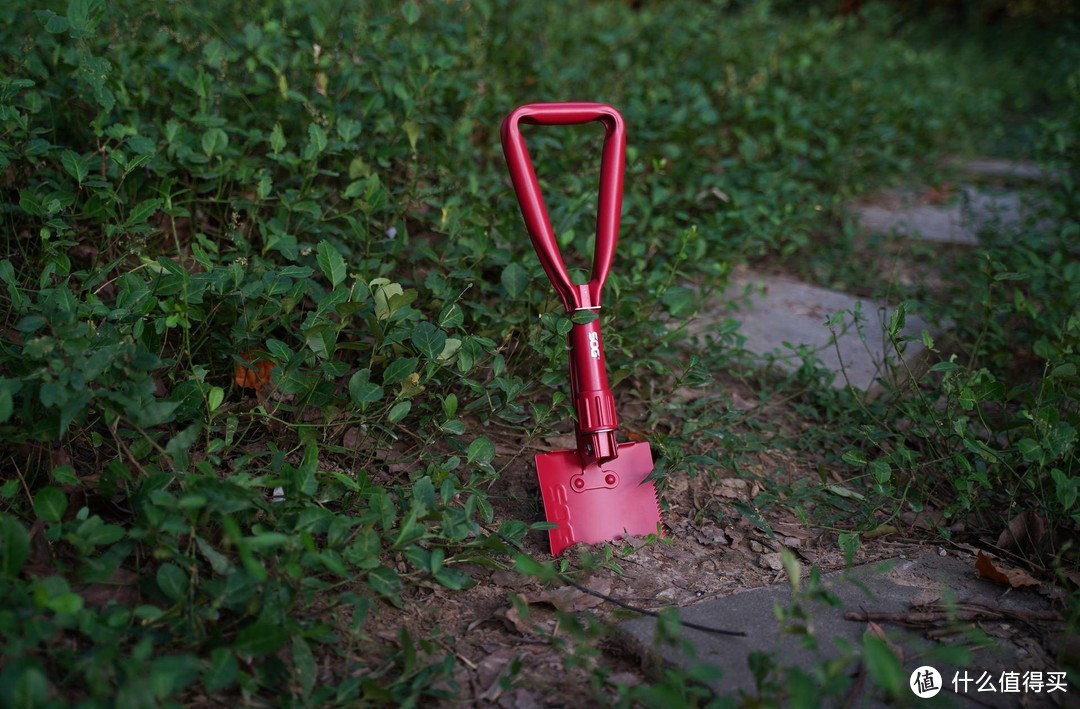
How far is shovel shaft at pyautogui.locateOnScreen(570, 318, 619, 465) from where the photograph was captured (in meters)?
1.62

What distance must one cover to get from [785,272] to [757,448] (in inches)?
45.2

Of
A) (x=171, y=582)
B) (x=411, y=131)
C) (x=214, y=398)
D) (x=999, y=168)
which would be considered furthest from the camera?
(x=999, y=168)

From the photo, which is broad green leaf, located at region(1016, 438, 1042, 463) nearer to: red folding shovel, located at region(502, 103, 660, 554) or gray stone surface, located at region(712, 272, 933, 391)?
gray stone surface, located at region(712, 272, 933, 391)

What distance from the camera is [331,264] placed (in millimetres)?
1684

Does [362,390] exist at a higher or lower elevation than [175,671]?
higher

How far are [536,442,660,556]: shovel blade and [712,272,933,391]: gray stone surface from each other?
670 mm

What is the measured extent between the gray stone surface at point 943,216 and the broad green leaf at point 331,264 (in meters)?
2.19

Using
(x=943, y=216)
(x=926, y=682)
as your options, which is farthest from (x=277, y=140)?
(x=943, y=216)

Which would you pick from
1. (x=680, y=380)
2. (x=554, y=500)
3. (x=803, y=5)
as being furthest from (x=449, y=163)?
(x=803, y=5)

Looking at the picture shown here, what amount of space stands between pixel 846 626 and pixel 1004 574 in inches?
14.5

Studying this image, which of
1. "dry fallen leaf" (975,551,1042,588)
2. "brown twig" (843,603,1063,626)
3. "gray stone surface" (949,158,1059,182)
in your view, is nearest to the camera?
"brown twig" (843,603,1063,626)

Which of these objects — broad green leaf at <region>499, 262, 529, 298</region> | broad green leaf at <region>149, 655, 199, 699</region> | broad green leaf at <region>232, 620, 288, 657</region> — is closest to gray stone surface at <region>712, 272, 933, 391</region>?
broad green leaf at <region>499, 262, 529, 298</region>

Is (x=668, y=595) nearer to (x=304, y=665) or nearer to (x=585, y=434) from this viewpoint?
(x=585, y=434)

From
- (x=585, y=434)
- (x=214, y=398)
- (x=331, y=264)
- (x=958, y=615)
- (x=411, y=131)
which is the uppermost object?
(x=411, y=131)
